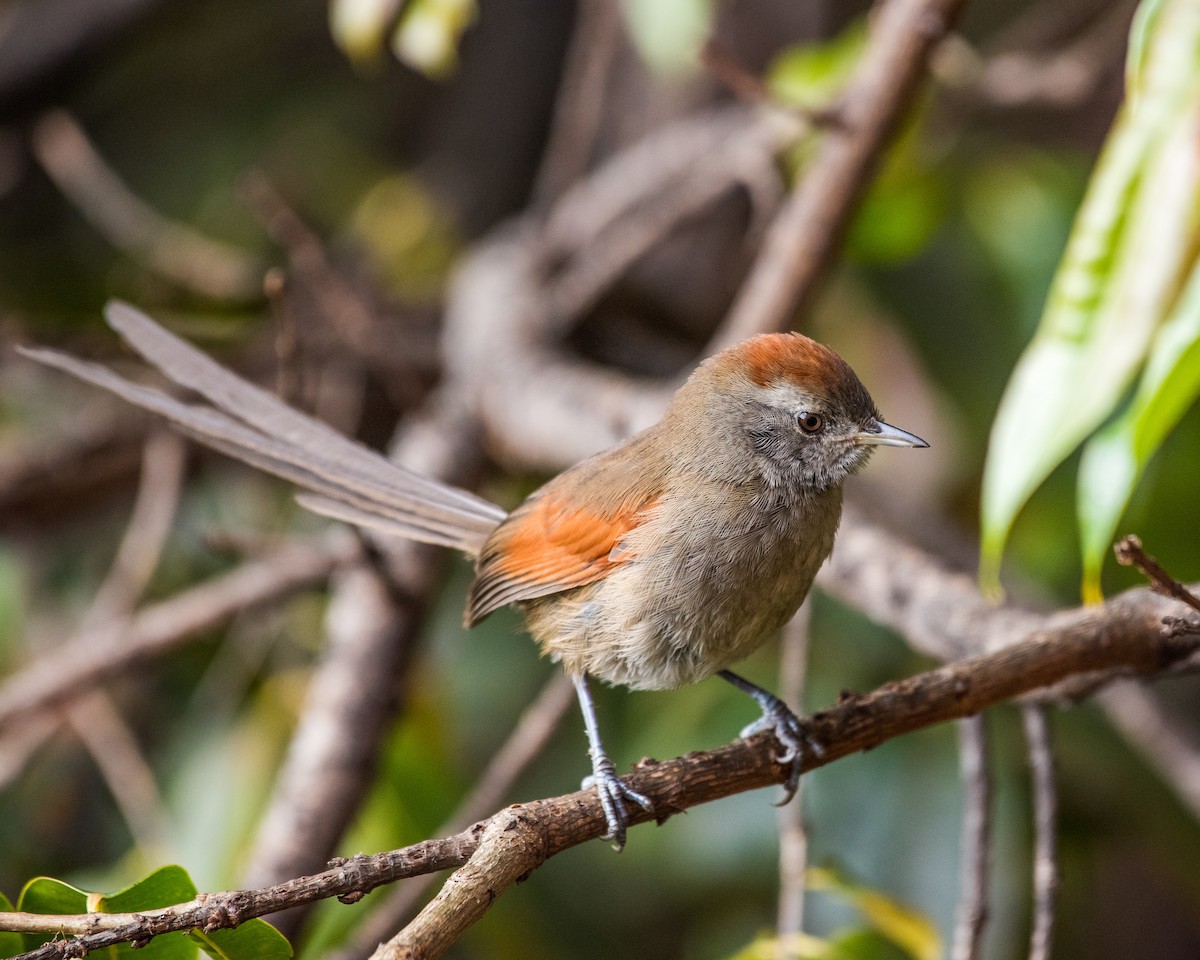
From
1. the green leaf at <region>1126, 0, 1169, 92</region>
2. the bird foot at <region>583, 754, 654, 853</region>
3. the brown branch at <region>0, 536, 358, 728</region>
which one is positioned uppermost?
the brown branch at <region>0, 536, 358, 728</region>

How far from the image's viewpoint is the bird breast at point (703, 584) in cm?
195

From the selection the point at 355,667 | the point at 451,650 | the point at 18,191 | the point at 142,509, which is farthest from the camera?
the point at 18,191

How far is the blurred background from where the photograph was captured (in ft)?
9.93

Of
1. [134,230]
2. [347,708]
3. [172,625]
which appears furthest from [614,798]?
[134,230]

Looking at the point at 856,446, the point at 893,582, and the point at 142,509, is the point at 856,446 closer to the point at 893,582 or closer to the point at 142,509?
the point at 893,582

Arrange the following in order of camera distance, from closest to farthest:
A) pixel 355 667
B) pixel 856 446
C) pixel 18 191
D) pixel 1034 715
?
pixel 1034 715 < pixel 856 446 < pixel 355 667 < pixel 18 191

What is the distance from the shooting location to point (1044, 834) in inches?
74.1

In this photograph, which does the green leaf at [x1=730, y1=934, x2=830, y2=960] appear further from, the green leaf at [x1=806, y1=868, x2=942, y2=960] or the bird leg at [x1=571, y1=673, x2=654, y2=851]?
the bird leg at [x1=571, y1=673, x2=654, y2=851]

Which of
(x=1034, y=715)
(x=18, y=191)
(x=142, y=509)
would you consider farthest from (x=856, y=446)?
(x=18, y=191)

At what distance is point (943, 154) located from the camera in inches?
155

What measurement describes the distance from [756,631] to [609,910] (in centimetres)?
170

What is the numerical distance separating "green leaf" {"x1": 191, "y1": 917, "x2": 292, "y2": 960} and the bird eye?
1209 mm

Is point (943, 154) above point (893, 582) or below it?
above

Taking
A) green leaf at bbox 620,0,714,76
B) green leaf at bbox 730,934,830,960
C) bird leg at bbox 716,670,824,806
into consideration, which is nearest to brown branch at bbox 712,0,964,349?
green leaf at bbox 620,0,714,76
